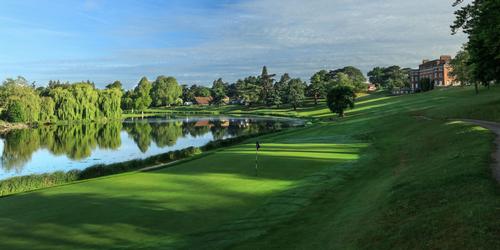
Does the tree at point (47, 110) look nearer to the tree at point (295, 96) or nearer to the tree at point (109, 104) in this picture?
the tree at point (109, 104)

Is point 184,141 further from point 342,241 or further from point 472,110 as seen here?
point 342,241

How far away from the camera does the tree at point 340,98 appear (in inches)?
3034

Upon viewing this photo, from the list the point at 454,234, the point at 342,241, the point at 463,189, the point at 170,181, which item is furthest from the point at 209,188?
the point at 454,234

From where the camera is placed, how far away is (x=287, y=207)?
15.6 meters

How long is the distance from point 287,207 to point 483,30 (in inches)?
515

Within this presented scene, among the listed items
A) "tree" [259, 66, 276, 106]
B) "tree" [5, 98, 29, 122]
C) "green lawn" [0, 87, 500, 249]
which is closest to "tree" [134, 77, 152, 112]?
"tree" [259, 66, 276, 106]

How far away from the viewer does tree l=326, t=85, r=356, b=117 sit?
7706cm

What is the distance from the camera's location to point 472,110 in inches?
1590

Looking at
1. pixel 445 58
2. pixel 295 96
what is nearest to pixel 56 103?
pixel 295 96

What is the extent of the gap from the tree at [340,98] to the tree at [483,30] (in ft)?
146

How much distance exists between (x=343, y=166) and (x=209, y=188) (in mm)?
8445

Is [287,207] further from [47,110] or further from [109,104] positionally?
[109,104]

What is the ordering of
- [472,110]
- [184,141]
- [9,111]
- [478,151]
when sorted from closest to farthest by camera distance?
[478,151], [472,110], [184,141], [9,111]

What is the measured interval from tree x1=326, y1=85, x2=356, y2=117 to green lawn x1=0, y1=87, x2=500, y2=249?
5210 cm
